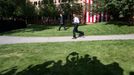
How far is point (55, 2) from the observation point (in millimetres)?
46281

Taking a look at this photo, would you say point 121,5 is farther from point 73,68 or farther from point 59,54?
point 73,68

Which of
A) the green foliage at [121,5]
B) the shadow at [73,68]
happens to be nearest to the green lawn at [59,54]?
the shadow at [73,68]

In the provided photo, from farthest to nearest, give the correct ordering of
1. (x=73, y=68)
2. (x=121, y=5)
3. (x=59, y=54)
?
(x=121, y=5), (x=59, y=54), (x=73, y=68)

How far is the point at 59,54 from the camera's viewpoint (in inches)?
513

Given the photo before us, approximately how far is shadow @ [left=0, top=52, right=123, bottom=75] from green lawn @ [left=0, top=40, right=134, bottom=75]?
0.05 metres

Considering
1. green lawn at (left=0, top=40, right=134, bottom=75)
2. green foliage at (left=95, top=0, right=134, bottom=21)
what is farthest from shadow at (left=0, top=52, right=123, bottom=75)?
green foliage at (left=95, top=0, right=134, bottom=21)

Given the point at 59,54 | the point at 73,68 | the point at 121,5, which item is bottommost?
the point at 73,68

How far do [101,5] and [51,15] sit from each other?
17.2 m

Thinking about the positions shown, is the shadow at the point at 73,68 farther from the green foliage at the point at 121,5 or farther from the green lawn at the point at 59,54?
the green foliage at the point at 121,5

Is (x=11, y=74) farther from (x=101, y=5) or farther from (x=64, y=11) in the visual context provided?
(x=64, y=11)

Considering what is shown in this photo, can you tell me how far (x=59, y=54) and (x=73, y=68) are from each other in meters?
2.53

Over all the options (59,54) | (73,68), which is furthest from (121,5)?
(73,68)

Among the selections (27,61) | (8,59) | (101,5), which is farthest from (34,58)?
(101,5)

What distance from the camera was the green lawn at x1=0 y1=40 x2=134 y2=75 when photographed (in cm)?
1128
